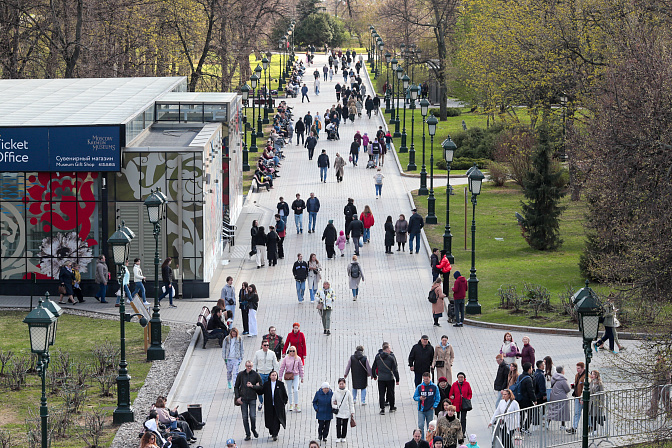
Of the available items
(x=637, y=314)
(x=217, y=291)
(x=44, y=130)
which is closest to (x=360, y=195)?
(x=217, y=291)

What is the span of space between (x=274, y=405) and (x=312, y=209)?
682 inches

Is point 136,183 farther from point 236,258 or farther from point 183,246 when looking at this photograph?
point 236,258

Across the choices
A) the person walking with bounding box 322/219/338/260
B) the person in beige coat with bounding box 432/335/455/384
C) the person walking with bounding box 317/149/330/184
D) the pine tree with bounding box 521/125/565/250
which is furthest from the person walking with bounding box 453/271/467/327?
the person walking with bounding box 317/149/330/184

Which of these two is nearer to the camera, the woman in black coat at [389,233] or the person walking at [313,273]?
the person walking at [313,273]

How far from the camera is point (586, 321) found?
49.1 feet

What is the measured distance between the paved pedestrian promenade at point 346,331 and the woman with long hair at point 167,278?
482mm

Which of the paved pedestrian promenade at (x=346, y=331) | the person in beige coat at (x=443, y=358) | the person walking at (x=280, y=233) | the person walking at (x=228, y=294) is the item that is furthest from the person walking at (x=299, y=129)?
the person in beige coat at (x=443, y=358)

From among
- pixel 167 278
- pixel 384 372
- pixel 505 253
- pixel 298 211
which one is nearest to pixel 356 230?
pixel 298 211

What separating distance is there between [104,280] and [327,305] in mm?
6634

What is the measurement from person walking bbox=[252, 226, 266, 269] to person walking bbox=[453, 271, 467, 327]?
7.75 metres

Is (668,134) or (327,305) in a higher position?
(668,134)

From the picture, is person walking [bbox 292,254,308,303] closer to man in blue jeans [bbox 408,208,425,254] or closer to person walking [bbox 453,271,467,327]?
person walking [bbox 453,271,467,327]

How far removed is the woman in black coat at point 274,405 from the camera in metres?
17.8

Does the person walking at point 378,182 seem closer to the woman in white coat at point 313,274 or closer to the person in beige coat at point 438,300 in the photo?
the woman in white coat at point 313,274
